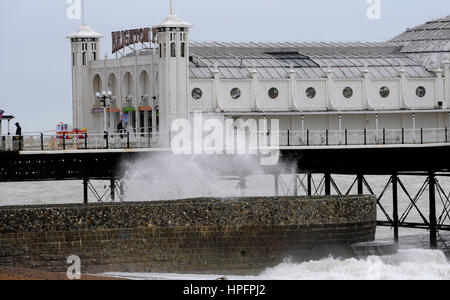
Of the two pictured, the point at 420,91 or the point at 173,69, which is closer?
the point at 173,69

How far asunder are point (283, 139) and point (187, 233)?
2048 centimetres

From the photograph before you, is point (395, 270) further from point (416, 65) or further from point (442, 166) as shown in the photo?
point (416, 65)

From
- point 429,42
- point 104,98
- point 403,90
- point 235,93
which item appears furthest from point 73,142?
point 429,42

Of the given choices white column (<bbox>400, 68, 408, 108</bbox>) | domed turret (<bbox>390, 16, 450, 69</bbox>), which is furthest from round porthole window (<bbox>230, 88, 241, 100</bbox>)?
domed turret (<bbox>390, 16, 450, 69</bbox>)

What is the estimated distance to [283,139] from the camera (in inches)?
3039

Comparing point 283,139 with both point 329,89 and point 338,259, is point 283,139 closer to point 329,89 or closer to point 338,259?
point 329,89

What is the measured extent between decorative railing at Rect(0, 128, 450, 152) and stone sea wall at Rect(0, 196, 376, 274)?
35.4ft

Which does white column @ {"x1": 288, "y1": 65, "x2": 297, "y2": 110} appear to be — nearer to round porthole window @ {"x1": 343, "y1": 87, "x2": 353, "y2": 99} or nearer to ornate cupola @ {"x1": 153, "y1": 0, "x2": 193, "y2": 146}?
round porthole window @ {"x1": 343, "y1": 87, "x2": 353, "y2": 99}

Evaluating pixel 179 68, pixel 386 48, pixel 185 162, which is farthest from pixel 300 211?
pixel 386 48

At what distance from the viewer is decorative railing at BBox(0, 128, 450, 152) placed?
221 ft

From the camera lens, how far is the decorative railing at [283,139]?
221 feet

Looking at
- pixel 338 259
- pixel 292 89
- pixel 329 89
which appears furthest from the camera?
pixel 329 89

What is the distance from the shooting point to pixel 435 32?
89750 millimetres
